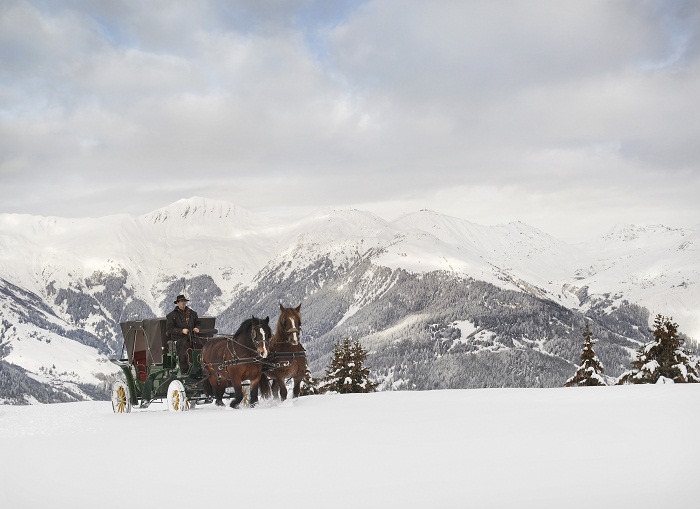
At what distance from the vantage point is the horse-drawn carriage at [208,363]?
1939 cm

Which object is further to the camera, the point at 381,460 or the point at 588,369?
the point at 588,369

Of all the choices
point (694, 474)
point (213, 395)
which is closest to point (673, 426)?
point (694, 474)

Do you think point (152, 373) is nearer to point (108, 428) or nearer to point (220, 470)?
point (108, 428)

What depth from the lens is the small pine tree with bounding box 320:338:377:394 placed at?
47.0 m

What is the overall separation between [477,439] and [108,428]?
8044 mm

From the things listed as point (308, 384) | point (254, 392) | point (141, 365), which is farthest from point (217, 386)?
point (308, 384)

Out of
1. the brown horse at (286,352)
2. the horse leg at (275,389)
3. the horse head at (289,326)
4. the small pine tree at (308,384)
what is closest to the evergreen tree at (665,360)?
the small pine tree at (308,384)

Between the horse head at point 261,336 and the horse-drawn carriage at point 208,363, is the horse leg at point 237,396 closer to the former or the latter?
the horse-drawn carriage at point 208,363

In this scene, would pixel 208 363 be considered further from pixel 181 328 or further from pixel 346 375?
pixel 346 375

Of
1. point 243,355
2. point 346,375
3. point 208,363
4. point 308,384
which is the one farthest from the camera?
point 346,375

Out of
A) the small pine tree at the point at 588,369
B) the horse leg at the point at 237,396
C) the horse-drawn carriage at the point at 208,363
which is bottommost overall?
the small pine tree at the point at 588,369

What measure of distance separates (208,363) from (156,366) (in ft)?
7.52

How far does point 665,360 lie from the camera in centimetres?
3688

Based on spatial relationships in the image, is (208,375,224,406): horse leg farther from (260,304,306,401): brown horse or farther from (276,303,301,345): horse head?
(276,303,301,345): horse head
